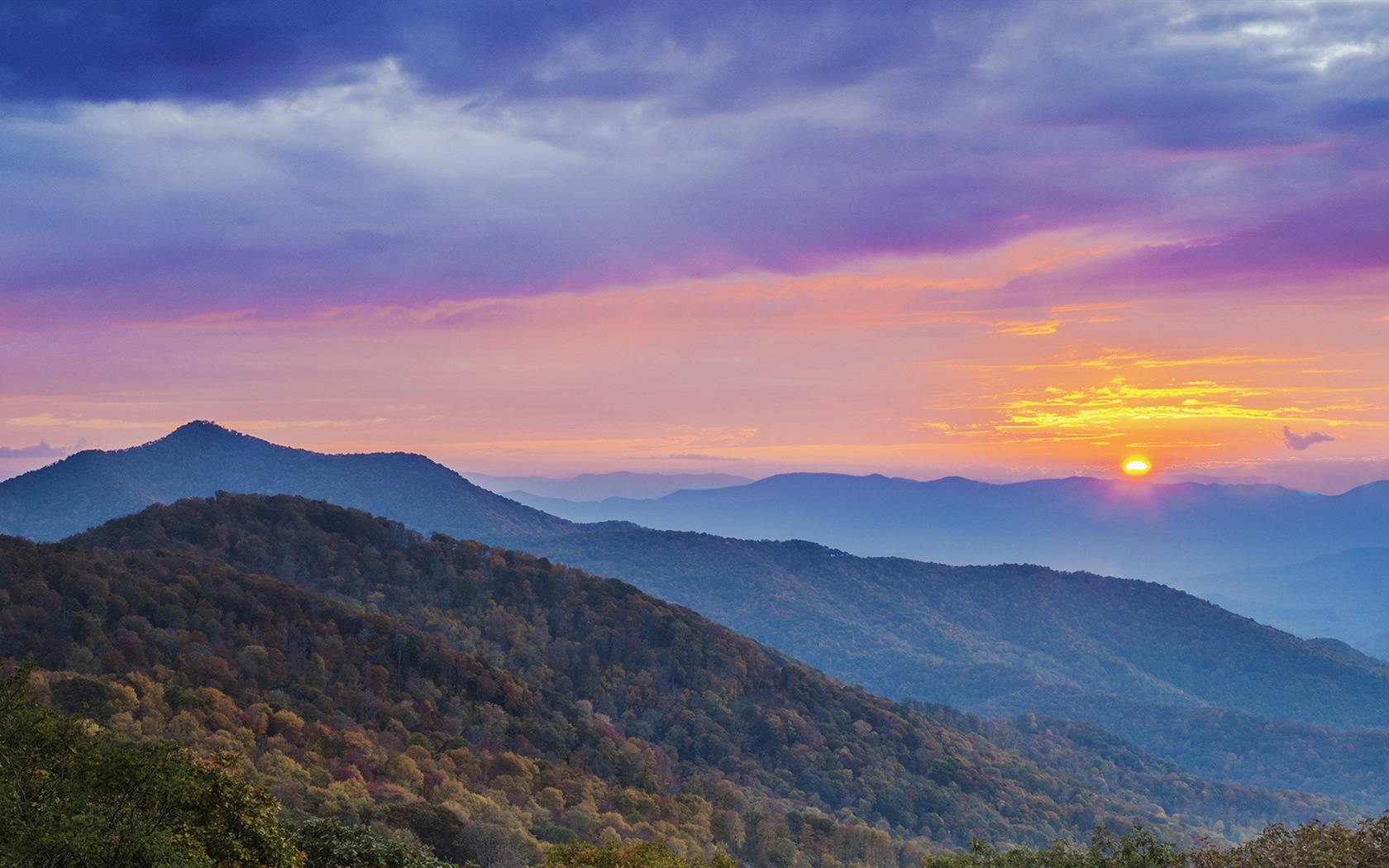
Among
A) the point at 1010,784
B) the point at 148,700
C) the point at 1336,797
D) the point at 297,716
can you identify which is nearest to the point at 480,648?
the point at 297,716

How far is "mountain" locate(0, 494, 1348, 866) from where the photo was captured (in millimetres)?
77000

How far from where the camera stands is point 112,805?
2092cm

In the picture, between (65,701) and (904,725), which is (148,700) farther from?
(904,725)

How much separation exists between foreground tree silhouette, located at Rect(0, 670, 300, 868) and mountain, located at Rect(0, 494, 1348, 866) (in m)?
15.5

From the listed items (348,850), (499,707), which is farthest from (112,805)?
(499,707)

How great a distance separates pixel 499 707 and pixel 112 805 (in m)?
86.3

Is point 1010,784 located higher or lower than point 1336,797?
higher

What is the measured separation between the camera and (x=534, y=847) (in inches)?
2405

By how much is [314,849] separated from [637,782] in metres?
75.3

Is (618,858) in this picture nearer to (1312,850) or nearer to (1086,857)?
(1086,857)

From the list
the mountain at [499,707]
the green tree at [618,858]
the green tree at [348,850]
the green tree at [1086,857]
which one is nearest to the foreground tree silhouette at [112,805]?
the green tree at [348,850]

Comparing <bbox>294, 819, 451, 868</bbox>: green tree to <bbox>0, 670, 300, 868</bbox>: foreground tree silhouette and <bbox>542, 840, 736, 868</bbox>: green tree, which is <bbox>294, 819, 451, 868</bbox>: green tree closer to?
<bbox>0, 670, 300, 868</bbox>: foreground tree silhouette

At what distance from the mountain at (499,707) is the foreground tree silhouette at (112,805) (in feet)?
50.9

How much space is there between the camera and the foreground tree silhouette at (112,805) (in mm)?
18953
